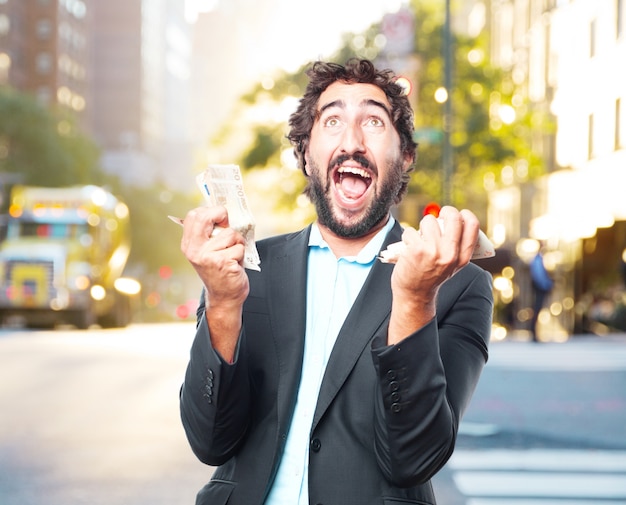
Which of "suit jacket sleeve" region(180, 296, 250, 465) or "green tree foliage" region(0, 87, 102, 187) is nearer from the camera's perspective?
"suit jacket sleeve" region(180, 296, 250, 465)

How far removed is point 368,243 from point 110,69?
149035 mm

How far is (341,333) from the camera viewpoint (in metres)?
2.82

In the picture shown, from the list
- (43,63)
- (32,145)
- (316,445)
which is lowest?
A: (316,445)

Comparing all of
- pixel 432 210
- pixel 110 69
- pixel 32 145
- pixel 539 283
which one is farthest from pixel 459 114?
pixel 110 69

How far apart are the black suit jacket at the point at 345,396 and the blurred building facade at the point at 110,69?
103 metres

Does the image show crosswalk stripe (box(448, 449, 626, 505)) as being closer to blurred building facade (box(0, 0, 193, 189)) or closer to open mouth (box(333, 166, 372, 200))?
open mouth (box(333, 166, 372, 200))

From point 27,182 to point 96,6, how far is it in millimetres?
92210

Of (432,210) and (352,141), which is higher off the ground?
(352,141)

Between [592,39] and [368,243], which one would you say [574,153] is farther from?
[368,243]

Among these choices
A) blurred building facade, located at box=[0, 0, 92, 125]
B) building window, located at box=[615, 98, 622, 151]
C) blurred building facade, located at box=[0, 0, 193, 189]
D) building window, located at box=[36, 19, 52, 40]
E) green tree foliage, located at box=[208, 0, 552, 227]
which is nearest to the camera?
building window, located at box=[615, 98, 622, 151]

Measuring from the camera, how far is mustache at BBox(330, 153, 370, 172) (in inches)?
119

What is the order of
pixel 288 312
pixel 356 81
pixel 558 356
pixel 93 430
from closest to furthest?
1. pixel 288 312
2. pixel 356 81
3. pixel 93 430
4. pixel 558 356

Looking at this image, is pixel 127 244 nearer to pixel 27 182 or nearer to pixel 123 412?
pixel 123 412

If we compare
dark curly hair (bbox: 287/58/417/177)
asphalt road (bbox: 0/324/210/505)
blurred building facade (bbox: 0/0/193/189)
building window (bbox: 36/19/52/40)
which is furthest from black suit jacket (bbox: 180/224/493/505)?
building window (bbox: 36/19/52/40)
